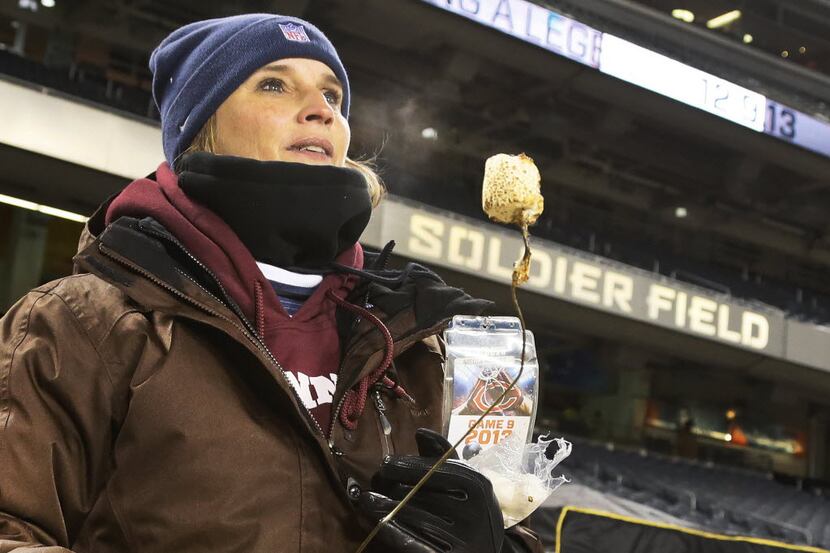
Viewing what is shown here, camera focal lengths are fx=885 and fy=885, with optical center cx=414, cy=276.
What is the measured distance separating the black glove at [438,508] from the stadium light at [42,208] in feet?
19.2

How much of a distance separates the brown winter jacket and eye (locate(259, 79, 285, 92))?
0.27 meters

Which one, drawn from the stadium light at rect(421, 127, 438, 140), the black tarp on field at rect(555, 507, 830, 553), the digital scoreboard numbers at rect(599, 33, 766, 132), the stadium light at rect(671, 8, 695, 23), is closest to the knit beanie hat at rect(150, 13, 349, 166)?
the black tarp on field at rect(555, 507, 830, 553)

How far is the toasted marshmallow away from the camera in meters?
0.78

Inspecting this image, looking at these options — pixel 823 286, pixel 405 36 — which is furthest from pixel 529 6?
pixel 823 286

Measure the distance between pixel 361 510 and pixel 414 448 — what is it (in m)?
0.14

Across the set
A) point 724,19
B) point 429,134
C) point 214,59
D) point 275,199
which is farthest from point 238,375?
point 724,19

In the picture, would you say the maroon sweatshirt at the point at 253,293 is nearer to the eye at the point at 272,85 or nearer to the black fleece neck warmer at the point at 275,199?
the black fleece neck warmer at the point at 275,199

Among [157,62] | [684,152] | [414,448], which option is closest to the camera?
[414,448]

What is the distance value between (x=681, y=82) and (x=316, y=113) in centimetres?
743

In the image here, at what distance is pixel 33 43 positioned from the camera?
6.79m

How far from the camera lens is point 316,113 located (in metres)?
0.97

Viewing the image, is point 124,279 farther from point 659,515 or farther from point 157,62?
point 659,515

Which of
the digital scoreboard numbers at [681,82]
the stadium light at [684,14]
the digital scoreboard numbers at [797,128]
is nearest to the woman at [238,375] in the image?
the digital scoreboard numbers at [681,82]

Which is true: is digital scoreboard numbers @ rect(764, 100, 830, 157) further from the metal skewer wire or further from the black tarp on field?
the metal skewer wire
